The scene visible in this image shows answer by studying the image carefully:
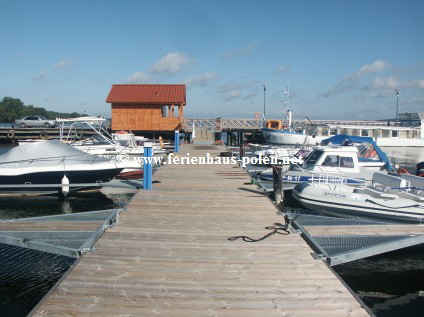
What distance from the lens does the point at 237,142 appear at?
45656 millimetres

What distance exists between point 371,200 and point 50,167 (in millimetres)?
11494

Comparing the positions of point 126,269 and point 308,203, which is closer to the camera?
point 126,269

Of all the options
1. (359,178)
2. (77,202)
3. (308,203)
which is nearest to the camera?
(308,203)

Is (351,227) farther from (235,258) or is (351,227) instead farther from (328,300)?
(328,300)

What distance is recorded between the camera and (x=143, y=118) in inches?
1503

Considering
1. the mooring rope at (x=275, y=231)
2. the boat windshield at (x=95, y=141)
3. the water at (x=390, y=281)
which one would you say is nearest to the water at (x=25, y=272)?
the mooring rope at (x=275, y=231)

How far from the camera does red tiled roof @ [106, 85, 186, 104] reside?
37.8m

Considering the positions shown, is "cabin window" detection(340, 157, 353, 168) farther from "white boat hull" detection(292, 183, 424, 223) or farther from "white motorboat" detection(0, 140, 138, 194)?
"white motorboat" detection(0, 140, 138, 194)

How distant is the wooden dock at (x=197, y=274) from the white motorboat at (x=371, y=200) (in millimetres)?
2729

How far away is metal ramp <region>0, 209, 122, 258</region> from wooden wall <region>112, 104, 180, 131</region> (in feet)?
98.4

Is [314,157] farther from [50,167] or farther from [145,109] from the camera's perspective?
[145,109]

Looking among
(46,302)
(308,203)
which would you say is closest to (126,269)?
(46,302)

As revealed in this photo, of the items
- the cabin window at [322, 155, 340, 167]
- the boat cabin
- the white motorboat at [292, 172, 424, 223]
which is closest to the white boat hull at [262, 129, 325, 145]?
the boat cabin

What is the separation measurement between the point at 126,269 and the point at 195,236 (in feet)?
6.02
